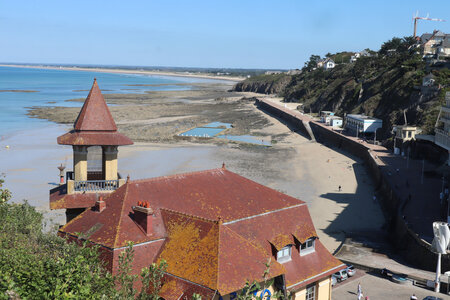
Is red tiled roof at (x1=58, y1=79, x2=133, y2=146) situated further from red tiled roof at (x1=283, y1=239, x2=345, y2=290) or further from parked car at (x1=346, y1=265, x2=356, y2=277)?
parked car at (x1=346, y1=265, x2=356, y2=277)

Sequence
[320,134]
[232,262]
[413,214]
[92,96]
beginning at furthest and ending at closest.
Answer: [320,134] < [413,214] < [92,96] < [232,262]

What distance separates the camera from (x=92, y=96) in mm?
19859

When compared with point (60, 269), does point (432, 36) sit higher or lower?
higher

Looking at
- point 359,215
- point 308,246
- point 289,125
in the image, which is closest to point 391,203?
point 359,215

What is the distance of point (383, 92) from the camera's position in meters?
80.6

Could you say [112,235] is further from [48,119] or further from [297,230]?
[48,119]

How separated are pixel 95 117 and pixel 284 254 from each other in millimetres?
9347

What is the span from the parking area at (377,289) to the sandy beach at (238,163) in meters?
5.32

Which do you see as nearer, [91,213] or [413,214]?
[91,213]

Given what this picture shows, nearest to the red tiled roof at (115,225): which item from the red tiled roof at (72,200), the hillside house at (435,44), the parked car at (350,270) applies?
the red tiled roof at (72,200)

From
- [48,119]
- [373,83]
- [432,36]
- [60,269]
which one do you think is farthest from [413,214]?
[432,36]

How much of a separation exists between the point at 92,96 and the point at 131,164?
33.0 metres

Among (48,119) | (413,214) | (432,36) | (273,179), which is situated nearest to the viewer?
(413,214)

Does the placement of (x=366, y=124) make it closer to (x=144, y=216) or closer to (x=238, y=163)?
(x=238, y=163)
